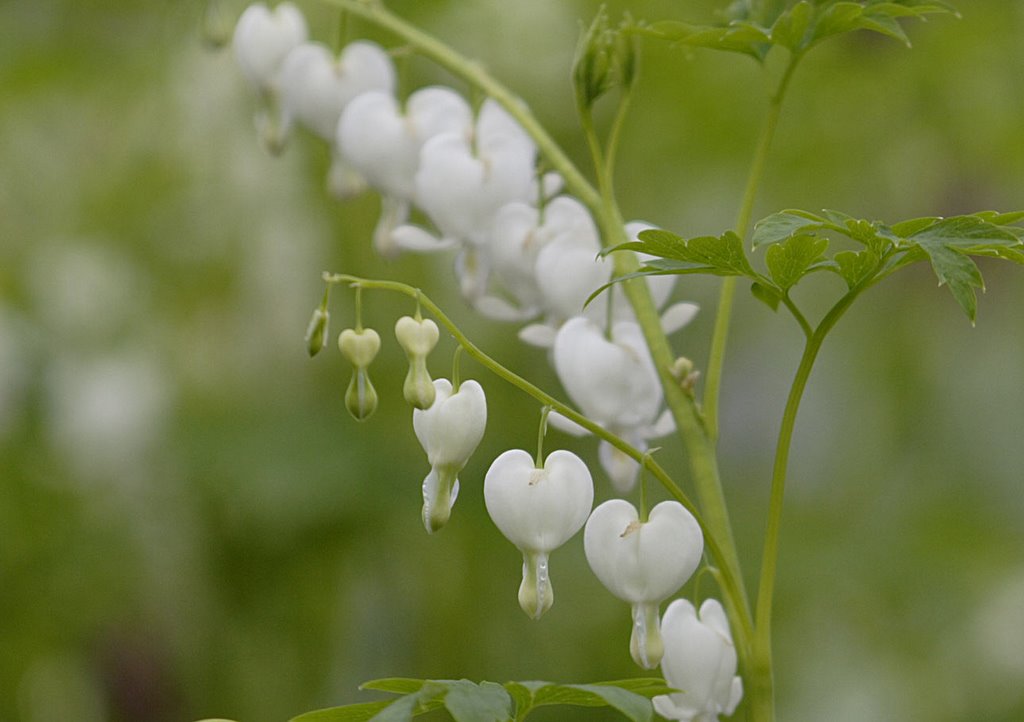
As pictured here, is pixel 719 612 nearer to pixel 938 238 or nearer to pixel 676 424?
pixel 676 424

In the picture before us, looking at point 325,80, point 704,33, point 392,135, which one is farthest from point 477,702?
point 325,80

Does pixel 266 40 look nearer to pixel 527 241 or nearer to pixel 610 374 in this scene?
pixel 527 241

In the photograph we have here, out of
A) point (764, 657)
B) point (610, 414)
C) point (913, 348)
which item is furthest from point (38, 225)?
point (764, 657)

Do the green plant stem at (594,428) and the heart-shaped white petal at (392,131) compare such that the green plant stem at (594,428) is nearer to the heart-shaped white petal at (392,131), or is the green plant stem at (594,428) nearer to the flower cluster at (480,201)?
the flower cluster at (480,201)

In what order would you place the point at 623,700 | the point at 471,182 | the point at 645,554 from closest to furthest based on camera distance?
the point at 623,700 → the point at 645,554 → the point at 471,182

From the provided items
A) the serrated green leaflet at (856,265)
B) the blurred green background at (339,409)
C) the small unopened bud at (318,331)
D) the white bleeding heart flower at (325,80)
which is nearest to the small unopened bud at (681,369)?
the serrated green leaflet at (856,265)

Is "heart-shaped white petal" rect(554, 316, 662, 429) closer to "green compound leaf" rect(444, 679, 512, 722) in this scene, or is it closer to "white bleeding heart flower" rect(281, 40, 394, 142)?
"green compound leaf" rect(444, 679, 512, 722)
